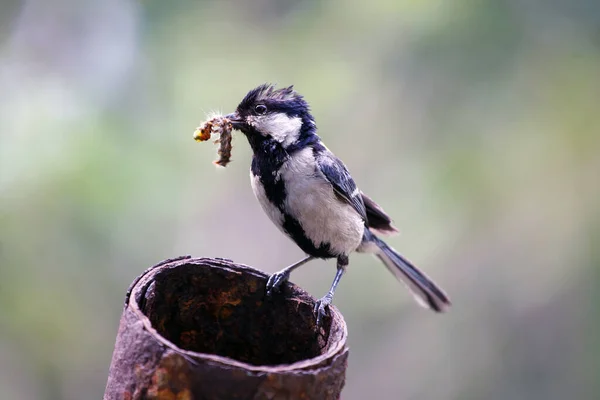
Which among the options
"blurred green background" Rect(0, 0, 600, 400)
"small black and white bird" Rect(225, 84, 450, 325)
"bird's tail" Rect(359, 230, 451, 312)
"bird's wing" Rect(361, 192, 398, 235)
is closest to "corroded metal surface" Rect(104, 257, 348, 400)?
"small black and white bird" Rect(225, 84, 450, 325)

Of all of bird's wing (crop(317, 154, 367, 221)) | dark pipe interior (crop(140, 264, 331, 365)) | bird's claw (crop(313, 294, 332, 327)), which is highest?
bird's wing (crop(317, 154, 367, 221))

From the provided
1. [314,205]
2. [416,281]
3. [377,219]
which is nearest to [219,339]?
[314,205]

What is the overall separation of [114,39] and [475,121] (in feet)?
6.80

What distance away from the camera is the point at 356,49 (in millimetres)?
3404

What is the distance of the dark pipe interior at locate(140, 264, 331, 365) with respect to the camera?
4.84 feet

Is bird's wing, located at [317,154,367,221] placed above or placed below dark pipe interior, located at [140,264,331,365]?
above

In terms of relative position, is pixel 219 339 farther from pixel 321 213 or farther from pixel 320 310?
pixel 321 213

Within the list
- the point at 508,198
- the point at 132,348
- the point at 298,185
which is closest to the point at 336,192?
the point at 298,185

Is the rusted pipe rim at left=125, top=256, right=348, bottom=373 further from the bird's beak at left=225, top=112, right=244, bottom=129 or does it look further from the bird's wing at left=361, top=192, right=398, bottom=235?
the bird's wing at left=361, top=192, right=398, bottom=235

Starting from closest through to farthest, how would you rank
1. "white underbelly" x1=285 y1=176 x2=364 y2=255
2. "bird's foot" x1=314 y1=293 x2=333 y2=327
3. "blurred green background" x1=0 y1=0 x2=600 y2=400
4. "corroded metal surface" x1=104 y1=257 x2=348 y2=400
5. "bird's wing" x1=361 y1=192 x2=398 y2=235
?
"corroded metal surface" x1=104 y1=257 x2=348 y2=400 → "bird's foot" x1=314 y1=293 x2=333 y2=327 → "white underbelly" x1=285 y1=176 x2=364 y2=255 → "bird's wing" x1=361 y1=192 x2=398 y2=235 → "blurred green background" x1=0 y1=0 x2=600 y2=400

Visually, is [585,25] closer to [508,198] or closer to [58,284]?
[508,198]

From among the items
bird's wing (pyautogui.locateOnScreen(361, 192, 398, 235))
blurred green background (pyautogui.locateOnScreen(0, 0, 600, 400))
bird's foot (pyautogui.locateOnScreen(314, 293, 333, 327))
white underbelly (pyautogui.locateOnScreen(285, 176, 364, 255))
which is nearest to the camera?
bird's foot (pyautogui.locateOnScreen(314, 293, 333, 327))

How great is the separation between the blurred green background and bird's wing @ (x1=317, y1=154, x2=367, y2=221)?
1.08 metres

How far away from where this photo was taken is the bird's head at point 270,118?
7.18 ft
